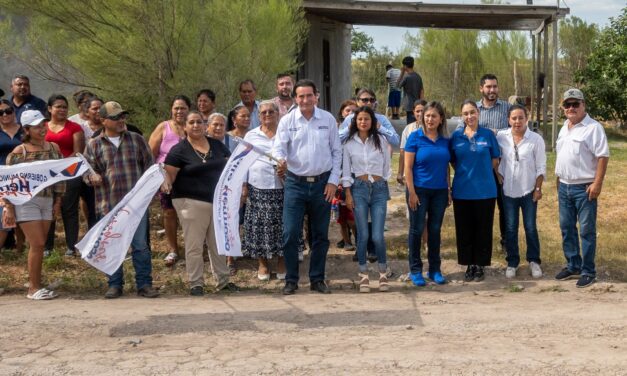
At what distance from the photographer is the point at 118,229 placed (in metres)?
7.14

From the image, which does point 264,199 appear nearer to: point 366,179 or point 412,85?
point 366,179

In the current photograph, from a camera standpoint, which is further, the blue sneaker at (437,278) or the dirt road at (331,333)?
the blue sneaker at (437,278)

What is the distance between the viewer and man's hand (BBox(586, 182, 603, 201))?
24.8ft

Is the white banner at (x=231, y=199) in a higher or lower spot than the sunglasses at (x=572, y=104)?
lower

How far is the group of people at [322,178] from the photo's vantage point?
7457 millimetres

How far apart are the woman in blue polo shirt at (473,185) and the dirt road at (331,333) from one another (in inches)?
16.8

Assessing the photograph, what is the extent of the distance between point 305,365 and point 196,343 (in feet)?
3.37

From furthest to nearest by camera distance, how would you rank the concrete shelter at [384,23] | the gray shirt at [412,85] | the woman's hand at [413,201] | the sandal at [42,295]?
the concrete shelter at [384,23]
the gray shirt at [412,85]
the woman's hand at [413,201]
the sandal at [42,295]

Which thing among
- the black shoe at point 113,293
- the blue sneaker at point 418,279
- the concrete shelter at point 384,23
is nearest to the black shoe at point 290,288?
the blue sneaker at point 418,279

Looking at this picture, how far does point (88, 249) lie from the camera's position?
23.0ft

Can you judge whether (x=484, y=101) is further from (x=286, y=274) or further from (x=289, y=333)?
(x=289, y=333)

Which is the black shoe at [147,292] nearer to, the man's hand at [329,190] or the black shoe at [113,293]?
the black shoe at [113,293]

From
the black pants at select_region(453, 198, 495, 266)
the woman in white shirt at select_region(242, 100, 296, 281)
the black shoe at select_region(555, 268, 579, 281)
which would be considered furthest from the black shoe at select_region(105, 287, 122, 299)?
Result: the black shoe at select_region(555, 268, 579, 281)

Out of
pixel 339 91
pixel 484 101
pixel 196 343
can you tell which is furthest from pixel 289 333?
pixel 339 91
